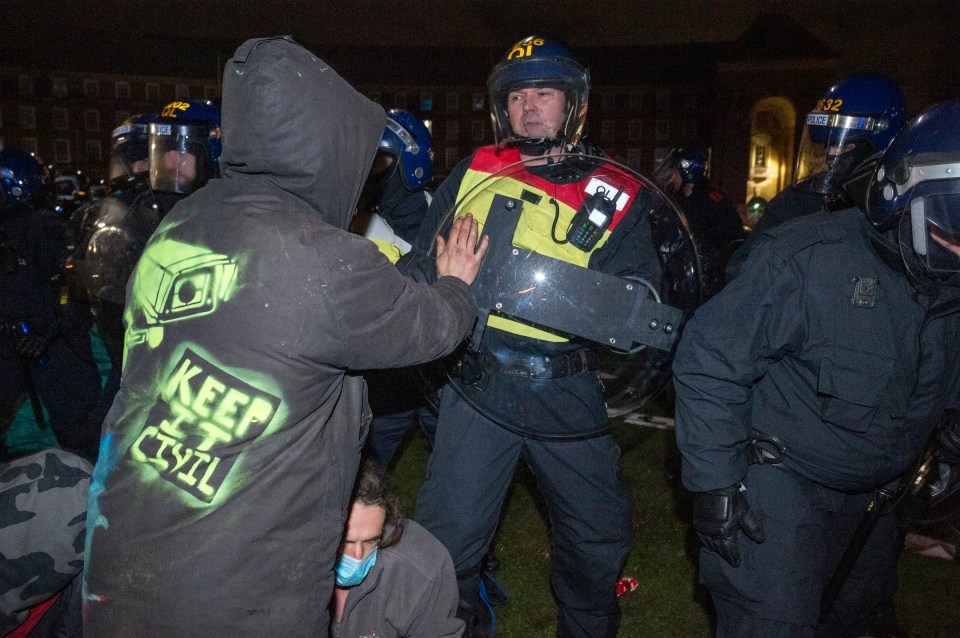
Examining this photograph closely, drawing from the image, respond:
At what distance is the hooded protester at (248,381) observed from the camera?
64.0 inches

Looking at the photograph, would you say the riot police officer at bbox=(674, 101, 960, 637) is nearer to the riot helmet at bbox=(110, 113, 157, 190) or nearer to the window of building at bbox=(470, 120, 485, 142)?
the riot helmet at bbox=(110, 113, 157, 190)

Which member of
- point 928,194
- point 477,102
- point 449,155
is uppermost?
point 477,102

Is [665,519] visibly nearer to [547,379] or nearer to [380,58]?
[547,379]

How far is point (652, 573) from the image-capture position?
409 centimetres

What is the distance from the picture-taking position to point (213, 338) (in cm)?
164

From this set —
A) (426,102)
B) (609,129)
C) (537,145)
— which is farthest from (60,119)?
(537,145)

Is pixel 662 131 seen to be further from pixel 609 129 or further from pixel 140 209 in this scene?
pixel 140 209

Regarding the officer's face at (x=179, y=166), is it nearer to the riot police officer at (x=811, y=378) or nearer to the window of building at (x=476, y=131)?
the riot police officer at (x=811, y=378)

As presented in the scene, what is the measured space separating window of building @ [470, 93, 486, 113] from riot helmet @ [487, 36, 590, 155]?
2117 inches

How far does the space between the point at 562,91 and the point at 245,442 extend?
6.56 ft

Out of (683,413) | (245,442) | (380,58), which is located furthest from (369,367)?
(380,58)

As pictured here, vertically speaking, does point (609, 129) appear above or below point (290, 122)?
above

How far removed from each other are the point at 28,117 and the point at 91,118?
4.05 metres

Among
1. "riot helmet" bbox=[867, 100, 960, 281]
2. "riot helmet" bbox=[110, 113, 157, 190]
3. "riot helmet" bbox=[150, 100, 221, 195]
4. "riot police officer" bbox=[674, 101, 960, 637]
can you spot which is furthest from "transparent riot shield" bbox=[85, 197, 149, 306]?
"riot helmet" bbox=[867, 100, 960, 281]
